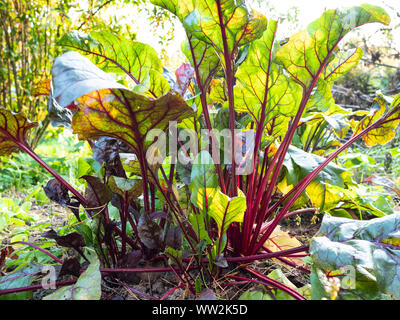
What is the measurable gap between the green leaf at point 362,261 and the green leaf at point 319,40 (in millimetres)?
407

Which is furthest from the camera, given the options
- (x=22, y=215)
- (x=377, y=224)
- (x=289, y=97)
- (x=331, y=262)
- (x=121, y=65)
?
(x=22, y=215)

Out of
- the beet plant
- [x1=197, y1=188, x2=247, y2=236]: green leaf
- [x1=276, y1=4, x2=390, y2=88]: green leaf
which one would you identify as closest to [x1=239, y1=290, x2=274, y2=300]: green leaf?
the beet plant

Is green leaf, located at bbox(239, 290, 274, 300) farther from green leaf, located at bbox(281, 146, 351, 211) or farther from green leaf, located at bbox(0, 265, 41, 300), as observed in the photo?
green leaf, located at bbox(0, 265, 41, 300)

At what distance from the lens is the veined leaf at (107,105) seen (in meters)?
0.53

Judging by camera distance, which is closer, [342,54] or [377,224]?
[377,224]

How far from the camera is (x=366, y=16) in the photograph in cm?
71

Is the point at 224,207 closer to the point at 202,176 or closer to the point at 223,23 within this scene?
the point at 202,176

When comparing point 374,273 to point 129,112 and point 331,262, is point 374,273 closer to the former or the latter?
point 331,262

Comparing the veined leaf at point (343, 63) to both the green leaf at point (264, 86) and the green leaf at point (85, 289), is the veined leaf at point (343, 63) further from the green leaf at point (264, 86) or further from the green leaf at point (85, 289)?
the green leaf at point (85, 289)

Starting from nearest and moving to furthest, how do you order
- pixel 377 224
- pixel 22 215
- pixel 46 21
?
1. pixel 377 224
2. pixel 22 215
3. pixel 46 21

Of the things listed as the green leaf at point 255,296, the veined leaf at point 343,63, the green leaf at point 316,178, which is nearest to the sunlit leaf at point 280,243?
the green leaf at point 316,178
